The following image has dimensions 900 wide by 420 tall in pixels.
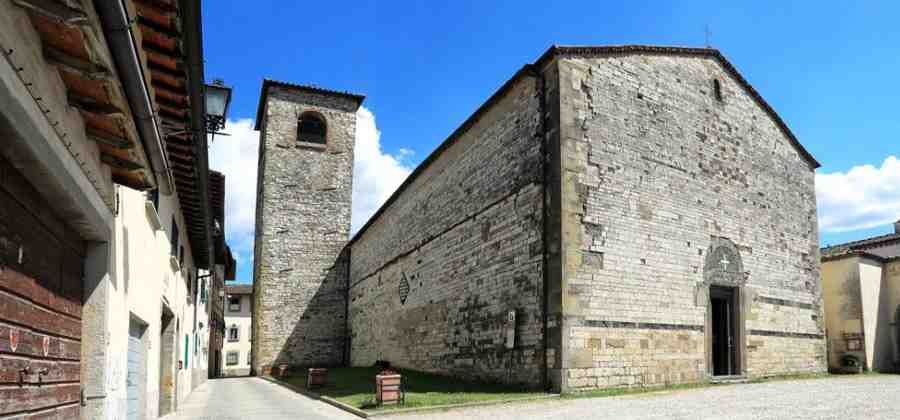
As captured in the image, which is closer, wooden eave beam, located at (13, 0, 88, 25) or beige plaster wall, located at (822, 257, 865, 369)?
wooden eave beam, located at (13, 0, 88, 25)

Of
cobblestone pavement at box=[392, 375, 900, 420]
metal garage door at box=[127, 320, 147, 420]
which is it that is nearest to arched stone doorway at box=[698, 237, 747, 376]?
cobblestone pavement at box=[392, 375, 900, 420]

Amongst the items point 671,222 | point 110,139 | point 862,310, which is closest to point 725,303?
point 671,222

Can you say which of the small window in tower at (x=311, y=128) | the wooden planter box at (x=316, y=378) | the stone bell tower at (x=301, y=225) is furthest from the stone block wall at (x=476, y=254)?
the small window in tower at (x=311, y=128)

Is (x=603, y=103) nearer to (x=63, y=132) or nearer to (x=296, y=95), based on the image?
(x=63, y=132)

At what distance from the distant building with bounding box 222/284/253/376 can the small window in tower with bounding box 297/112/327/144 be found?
20.5 meters

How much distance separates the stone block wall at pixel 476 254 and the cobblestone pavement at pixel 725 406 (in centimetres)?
220

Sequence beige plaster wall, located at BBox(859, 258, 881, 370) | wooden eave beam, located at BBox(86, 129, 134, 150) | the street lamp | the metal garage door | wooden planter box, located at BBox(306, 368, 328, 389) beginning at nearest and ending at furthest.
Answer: wooden eave beam, located at BBox(86, 129, 134, 150) < the metal garage door < the street lamp < wooden planter box, located at BBox(306, 368, 328, 389) < beige plaster wall, located at BBox(859, 258, 881, 370)

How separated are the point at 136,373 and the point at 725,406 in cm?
836

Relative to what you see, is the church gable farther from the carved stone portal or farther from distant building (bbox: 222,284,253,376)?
distant building (bbox: 222,284,253,376)

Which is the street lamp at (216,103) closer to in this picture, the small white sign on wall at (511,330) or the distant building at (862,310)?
the small white sign on wall at (511,330)

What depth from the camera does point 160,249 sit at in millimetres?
9344

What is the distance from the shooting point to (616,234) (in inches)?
525

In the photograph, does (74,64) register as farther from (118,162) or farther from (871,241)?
(871,241)

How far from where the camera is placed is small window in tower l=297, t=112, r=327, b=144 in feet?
A: 102
